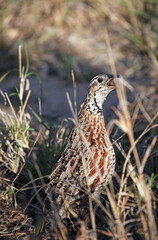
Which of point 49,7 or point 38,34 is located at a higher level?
point 49,7

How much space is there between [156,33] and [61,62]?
165 centimetres

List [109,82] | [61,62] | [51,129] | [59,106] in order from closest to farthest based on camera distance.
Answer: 1. [109,82]
2. [51,129]
3. [59,106]
4. [61,62]

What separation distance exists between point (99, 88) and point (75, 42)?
140 inches

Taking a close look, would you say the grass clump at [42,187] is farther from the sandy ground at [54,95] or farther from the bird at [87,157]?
the sandy ground at [54,95]

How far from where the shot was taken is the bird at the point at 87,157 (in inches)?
113

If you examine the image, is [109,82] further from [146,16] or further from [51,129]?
[146,16]

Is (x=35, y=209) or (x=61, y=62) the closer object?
(x=35, y=209)

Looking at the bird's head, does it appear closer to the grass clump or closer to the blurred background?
the grass clump

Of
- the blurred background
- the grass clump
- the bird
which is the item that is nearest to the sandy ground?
the blurred background

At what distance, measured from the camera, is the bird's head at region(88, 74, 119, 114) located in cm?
292

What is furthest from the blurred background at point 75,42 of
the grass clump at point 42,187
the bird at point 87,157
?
the bird at point 87,157

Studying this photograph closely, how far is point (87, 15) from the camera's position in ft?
21.6

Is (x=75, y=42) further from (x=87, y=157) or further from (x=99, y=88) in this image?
(x=87, y=157)

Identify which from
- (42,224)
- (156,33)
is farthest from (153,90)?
(42,224)
